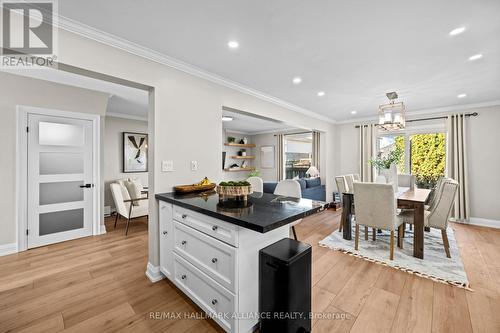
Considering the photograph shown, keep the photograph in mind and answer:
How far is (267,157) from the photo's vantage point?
7918mm

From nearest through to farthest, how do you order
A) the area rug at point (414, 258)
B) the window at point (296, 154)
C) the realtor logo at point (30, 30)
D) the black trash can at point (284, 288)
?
the black trash can at point (284, 288) → the realtor logo at point (30, 30) → the area rug at point (414, 258) → the window at point (296, 154)

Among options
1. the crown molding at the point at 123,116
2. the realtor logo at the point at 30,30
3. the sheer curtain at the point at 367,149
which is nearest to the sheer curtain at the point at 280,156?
the sheer curtain at the point at 367,149

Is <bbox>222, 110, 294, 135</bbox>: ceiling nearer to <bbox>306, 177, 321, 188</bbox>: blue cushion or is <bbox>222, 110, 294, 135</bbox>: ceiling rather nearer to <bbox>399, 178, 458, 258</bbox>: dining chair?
<bbox>306, 177, 321, 188</bbox>: blue cushion

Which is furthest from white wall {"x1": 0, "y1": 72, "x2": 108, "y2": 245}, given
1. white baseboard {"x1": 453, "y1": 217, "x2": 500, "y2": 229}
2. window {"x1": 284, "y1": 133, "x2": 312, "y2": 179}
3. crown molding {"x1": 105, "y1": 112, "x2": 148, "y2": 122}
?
white baseboard {"x1": 453, "y1": 217, "x2": 500, "y2": 229}

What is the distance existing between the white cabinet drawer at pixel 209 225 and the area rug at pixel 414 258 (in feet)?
7.27

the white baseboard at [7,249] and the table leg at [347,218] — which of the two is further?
the table leg at [347,218]

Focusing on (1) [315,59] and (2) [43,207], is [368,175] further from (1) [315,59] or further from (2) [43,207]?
(2) [43,207]

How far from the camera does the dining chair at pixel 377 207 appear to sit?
2672 millimetres

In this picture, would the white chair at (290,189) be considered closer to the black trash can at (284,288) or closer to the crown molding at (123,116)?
the black trash can at (284,288)

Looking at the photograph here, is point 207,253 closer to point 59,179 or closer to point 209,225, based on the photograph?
point 209,225

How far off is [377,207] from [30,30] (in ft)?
13.2

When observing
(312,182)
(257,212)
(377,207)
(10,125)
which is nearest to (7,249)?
(10,125)

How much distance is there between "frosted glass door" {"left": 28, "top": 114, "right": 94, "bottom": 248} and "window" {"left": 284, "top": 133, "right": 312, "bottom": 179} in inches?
228

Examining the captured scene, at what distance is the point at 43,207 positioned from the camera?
318 centimetres
